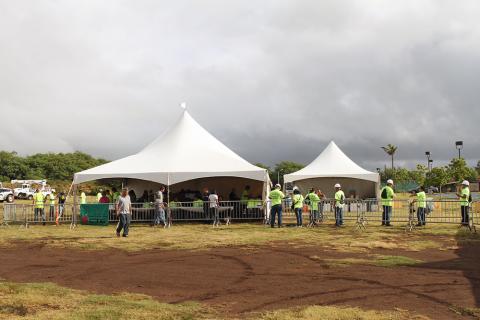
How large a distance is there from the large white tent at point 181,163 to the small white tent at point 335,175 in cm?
845

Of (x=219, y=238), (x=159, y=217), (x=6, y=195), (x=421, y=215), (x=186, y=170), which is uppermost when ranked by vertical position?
(x=186, y=170)

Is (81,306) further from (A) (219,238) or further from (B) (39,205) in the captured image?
(B) (39,205)

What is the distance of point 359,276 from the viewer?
8.43 meters

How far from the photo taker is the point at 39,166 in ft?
292

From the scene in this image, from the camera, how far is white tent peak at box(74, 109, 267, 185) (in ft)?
65.4

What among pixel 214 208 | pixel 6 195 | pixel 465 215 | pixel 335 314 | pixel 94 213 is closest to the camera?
pixel 335 314

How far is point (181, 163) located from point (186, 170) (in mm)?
738

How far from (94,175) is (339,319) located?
53.6ft

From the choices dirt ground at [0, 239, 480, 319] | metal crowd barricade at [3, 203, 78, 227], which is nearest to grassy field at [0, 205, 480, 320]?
dirt ground at [0, 239, 480, 319]

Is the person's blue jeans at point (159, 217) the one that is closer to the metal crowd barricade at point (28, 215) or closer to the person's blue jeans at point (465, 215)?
the metal crowd barricade at point (28, 215)

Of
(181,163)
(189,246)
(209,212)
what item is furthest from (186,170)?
(189,246)

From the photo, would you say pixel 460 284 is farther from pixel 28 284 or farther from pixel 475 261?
pixel 28 284

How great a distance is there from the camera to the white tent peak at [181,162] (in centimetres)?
1994

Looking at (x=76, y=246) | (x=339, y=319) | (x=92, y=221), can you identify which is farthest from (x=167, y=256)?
(x=92, y=221)
